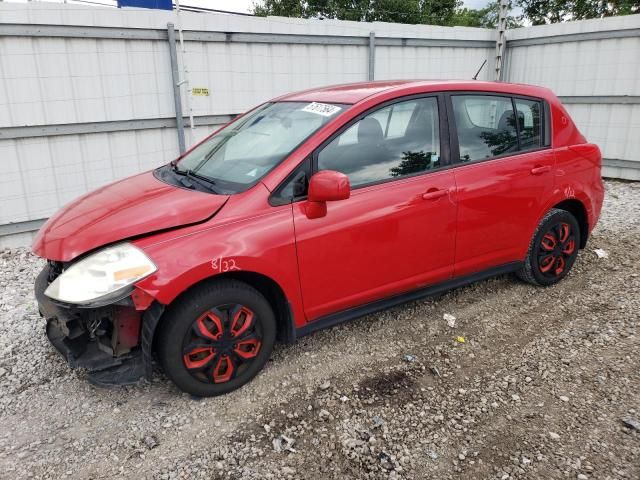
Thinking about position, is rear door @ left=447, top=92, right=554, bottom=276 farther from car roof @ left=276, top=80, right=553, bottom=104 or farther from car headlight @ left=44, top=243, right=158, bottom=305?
car headlight @ left=44, top=243, right=158, bottom=305

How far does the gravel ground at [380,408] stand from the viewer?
246 centimetres

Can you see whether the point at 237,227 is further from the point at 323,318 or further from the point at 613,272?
the point at 613,272

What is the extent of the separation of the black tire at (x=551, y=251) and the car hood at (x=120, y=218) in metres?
2.67

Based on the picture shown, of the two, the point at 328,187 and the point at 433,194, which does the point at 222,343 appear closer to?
the point at 328,187

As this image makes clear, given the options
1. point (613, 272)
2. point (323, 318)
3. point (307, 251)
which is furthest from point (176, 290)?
point (613, 272)

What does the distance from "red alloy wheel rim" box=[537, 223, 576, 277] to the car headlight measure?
10.4ft

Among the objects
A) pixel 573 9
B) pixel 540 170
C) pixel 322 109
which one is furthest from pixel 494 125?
pixel 573 9

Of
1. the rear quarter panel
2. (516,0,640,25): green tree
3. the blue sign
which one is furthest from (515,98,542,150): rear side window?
(516,0,640,25): green tree

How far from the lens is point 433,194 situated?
3318 mm

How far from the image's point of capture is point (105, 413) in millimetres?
2859

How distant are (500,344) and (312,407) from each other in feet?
4.86

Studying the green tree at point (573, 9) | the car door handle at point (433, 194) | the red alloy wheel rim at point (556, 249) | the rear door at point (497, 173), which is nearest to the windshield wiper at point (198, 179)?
the car door handle at point (433, 194)

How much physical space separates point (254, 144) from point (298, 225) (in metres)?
0.80

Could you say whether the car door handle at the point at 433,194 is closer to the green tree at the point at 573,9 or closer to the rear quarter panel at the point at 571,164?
the rear quarter panel at the point at 571,164
